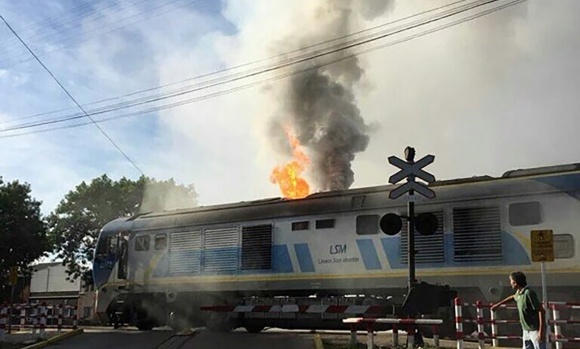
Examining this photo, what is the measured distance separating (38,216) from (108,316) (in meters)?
19.3

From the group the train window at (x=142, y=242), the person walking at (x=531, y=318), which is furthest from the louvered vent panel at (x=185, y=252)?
the person walking at (x=531, y=318)

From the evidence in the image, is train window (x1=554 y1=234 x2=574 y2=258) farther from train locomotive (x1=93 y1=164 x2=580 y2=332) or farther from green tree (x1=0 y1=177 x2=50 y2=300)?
green tree (x1=0 y1=177 x2=50 y2=300)

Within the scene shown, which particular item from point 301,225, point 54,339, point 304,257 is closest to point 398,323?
point 304,257

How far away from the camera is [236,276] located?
18141mm

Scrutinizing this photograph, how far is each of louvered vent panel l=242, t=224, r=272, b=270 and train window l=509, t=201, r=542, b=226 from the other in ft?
22.5

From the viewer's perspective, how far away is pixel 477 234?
558 inches

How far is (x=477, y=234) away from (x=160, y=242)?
10739mm

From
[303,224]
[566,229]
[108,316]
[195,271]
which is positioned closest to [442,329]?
[566,229]

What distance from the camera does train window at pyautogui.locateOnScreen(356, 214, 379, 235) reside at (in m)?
15.7

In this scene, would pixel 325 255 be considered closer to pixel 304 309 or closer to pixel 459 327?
pixel 304 309

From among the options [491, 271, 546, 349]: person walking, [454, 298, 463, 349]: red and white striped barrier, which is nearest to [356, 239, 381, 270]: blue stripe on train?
[454, 298, 463, 349]: red and white striped barrier

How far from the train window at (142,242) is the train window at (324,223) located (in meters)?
7.00

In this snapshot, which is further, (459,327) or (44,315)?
(44,315)

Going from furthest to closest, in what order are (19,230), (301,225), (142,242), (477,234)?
(19,230) → (142,242) → (301,225) → (477,234)
